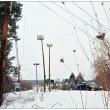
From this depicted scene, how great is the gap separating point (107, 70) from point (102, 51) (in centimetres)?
26

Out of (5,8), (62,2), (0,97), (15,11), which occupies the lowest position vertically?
(0,97)

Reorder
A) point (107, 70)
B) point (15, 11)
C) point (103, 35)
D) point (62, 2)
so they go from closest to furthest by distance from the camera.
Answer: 1. point (62, 2)
2. point (103, 35)
3. point (107, 70)
4. point (15, 11)

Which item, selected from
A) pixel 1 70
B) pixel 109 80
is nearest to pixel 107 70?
pixel 109 80

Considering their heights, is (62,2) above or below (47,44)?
below

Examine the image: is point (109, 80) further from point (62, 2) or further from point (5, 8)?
point (5, 8)

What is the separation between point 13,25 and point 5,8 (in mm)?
7747

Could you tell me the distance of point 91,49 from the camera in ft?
14.3

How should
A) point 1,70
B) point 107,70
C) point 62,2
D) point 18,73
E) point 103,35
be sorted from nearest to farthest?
1. point 62,2
2. point 103,35
3. point 107,70
4. point 1,70
5. point 18,73

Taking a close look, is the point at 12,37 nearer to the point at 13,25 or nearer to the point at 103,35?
the point at 13,25

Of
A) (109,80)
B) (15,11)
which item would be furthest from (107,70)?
(15,11)

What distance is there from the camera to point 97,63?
4.32 metres

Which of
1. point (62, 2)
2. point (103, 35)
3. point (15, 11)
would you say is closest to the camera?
point (62, 2)

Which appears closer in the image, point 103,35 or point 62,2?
point 62,2

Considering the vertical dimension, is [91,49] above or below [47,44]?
below
